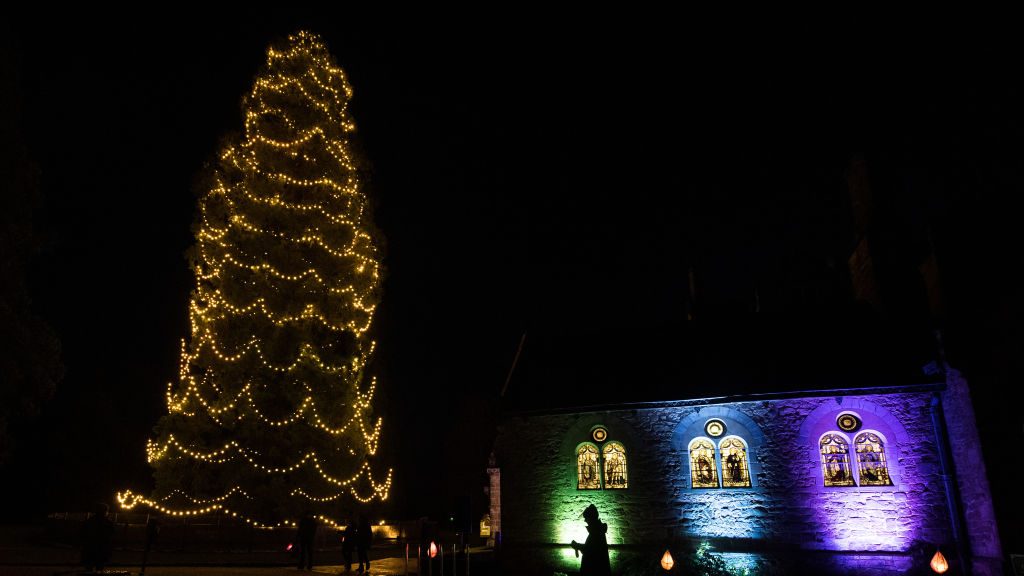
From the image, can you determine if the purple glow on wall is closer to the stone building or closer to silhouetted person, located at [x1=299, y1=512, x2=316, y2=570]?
the stone building

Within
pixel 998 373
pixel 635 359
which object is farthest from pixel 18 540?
pixel 998 373

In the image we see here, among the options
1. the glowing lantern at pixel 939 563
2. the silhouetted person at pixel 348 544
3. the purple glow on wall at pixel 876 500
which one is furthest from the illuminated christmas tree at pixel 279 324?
the glowing lantern at pixel 939 563

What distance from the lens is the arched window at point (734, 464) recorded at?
53.6 feet

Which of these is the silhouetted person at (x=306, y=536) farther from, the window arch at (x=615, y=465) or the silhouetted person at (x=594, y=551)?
the silhouetted person at (x=594, y=551)

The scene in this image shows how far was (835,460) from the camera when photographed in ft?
51.7

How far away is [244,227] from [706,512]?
597 inches

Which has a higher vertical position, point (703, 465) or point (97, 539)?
point (703, 465)

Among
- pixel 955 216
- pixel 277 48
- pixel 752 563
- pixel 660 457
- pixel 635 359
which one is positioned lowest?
pixel 752 563

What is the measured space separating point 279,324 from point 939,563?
17472mm

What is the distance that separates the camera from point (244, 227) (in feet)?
64.2

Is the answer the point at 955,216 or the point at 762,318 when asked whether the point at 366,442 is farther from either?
the point at 955,216

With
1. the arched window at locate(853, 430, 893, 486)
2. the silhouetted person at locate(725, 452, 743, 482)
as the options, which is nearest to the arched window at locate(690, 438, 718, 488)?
the silhouetted person at locate(725, 452, 743, 482)

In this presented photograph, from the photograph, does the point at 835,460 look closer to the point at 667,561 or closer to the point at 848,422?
the point at 848,422

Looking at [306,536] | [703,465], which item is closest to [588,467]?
[703,465]
